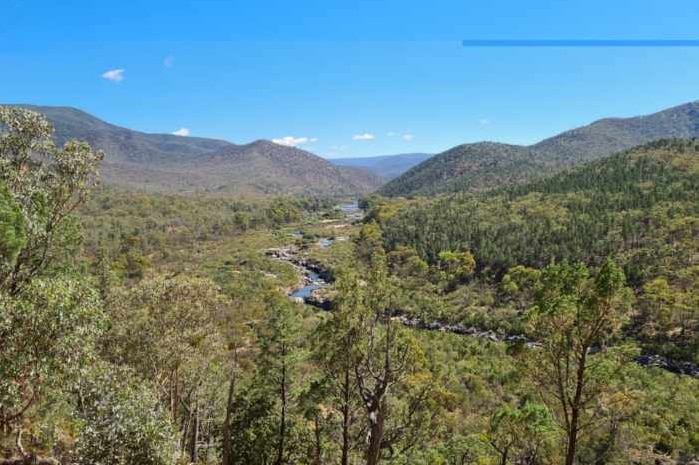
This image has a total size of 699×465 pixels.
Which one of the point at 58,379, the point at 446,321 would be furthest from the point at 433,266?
the point at 58,379

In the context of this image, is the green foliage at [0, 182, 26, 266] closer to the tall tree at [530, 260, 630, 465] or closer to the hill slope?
the tall tree at [530, 260, 630, 465]

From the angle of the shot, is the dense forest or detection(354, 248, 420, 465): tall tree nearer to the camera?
the dense forest

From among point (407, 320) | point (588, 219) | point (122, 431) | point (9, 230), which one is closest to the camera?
point (9, 230)

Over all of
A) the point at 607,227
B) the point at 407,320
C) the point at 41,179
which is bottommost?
the point at 407,320

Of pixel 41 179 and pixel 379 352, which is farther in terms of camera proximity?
pixel 379 352

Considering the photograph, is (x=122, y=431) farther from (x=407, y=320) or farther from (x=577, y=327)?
(x=407, y=320)

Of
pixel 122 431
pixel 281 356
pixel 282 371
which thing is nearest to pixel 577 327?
pixel 281 356

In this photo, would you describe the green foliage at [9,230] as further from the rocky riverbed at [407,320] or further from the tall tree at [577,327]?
the tall tree at [577,327]

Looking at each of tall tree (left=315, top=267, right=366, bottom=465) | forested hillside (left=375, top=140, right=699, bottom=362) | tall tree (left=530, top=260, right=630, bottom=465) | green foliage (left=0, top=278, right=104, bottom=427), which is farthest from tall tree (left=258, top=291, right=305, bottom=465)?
forested hillside (left=375, top=140, right=699, bottom=362)

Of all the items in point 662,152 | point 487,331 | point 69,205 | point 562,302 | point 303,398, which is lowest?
point 487,331

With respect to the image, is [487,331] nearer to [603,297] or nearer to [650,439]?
[650,439]

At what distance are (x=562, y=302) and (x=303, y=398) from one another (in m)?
9.98

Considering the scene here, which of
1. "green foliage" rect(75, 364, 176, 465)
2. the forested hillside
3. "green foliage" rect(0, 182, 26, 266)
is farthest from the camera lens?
the forested hillside

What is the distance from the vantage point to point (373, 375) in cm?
1648
